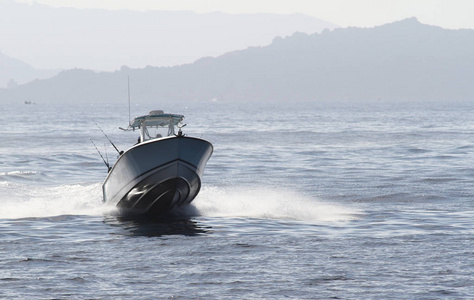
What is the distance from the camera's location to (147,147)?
74.3 feet

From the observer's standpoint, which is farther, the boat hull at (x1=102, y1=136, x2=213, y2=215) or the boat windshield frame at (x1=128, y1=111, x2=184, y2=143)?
the boat windshield frame at (x1=128, y1=111, x2=184, y2=143)

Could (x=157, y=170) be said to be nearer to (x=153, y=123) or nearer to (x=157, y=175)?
(x=157, y=175)

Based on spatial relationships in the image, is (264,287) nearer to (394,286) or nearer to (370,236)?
(394,286)

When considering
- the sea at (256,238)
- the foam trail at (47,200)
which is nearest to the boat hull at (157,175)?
the sea at (256,238)

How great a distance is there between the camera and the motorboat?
2277cm

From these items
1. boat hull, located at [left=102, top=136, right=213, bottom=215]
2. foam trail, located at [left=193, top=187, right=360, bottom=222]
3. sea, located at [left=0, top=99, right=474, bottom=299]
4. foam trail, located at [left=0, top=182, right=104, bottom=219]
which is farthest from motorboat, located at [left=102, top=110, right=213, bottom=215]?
foam trail, located at [left=0, top=182, right=104, bottom=219]

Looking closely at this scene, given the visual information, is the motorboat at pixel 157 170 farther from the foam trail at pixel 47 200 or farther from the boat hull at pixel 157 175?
the foam trail at pixel 47 200

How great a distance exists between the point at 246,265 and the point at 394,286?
343cm

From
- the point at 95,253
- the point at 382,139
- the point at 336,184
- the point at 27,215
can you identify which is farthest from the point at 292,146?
the point at 95,253

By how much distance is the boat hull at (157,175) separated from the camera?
2277 centimetres

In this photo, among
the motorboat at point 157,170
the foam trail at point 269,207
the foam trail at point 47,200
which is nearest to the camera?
the motorboat at point 157,170

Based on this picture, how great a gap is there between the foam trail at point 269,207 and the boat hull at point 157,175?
1.45 m

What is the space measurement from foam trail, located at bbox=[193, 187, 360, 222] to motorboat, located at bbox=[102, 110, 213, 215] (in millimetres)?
1438

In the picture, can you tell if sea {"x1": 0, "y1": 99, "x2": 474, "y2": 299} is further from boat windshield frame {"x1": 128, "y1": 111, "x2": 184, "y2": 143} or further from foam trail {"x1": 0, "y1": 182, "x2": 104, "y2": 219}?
boat windshield frame {"x1": 128, "y1": 111, "x2": 184, "y2": 143}
